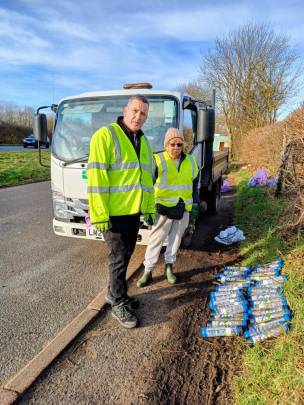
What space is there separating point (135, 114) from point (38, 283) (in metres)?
2.46

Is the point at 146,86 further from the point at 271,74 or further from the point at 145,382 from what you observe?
the point at 271,74

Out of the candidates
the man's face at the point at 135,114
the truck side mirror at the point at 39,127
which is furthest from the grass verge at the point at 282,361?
the truck side mirror at the point at 39,127

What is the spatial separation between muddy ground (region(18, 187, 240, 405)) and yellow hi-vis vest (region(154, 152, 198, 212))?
43.0 inches

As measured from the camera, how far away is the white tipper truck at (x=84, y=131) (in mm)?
4402

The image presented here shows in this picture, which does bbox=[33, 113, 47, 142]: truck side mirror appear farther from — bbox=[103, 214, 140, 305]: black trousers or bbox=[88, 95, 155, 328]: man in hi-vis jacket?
bbox=[103, 214, 140, 305]: black trousers

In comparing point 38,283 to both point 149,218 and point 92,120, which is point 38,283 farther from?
point 92,120

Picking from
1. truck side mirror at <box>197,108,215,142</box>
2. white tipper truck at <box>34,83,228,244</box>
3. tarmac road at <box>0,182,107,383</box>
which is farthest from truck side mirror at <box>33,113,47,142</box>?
truck side mirror at <box>197,108,215,142</box>

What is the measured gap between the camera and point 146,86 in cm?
510

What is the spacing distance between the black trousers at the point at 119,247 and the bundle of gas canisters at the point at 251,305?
2.91 feet

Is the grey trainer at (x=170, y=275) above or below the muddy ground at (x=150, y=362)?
above

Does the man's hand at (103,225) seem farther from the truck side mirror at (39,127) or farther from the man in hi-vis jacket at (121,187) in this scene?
the truck side mirror at (39,127)

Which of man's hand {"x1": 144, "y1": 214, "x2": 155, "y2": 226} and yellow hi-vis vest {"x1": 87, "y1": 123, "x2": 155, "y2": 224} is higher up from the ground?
yellow hi-vis vest {"x1": 87, "y1": 123, "x2": 155, "y2": 224}

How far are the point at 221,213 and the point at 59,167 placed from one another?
490cm

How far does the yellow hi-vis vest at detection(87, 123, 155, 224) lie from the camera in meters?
2.80
